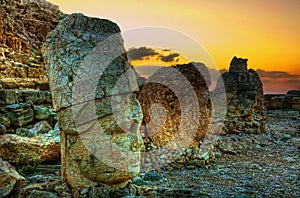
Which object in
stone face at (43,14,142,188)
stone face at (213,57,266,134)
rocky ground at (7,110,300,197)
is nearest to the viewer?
stone face at (43,14,142,188)

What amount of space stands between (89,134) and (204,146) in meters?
5.02

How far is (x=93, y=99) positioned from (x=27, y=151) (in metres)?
3.85

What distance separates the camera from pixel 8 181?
12.1 ft

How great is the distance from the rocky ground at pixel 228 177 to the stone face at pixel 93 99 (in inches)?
14.2

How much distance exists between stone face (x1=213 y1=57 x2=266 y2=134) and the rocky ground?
61 centimetres

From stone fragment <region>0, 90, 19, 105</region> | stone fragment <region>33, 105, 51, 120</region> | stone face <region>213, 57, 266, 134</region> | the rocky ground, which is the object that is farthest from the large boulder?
stone fragment <region>0, 90, 19, 105</region>

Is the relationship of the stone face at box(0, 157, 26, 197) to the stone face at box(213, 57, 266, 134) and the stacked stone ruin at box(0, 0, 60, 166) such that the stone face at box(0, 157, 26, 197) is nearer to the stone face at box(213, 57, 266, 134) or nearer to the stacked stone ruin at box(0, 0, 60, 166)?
the stacked stone ruin at box(0, 0, 60, 166)

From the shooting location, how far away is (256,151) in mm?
8539

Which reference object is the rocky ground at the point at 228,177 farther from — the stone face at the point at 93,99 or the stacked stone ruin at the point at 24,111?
the stacked stone ruin at the point at 24,111

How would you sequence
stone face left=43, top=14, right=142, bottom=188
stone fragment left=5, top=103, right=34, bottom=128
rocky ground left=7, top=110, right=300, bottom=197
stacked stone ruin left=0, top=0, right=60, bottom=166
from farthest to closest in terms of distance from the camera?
stone fragment left=5, top=103, right=34, bottom=128 < stacked stone ruin left=0, top=0, right=60, bottom=166 < rocky ground left=7, top=110, right=300, bottom=197 < stone face left=43, top=14, right=142, bottom=188

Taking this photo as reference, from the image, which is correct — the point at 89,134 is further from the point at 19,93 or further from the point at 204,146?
the point at 19,93

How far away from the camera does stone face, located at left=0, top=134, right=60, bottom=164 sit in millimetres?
6086

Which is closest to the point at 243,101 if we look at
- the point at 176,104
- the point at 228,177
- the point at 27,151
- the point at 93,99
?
the point at 176,104

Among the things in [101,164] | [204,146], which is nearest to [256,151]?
[204,146]
